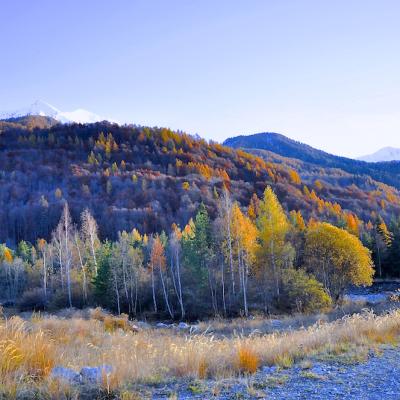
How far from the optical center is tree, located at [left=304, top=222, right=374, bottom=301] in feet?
111

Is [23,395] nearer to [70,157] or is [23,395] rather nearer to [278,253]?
[278,253]

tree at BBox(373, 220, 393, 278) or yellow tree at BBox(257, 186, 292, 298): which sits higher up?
yellow tree at BBox(257, 186, 292, 298)

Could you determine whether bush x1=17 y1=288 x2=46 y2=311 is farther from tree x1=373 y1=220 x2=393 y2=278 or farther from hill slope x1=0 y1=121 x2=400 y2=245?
hill slope x1=0 y1=121 x2=400 y2=245

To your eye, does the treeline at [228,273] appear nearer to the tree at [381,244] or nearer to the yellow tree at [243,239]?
the yellow tree at [243,239]

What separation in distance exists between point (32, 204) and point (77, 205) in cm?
1303

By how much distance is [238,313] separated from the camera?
1307 inches

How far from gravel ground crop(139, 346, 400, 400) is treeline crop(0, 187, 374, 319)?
2491 centimetres

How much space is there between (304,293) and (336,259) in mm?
5516

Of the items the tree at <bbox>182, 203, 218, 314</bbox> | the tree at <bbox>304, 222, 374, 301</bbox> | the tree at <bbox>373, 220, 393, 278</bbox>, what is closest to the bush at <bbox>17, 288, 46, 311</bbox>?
the tree at <bbox>182, 203, 218, 314</bbox>

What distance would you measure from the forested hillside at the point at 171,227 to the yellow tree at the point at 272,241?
0.31ft

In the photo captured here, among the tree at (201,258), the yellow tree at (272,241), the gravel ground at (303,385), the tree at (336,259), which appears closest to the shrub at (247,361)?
the gravel ground at (303,385)

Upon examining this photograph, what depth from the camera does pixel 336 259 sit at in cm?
3434

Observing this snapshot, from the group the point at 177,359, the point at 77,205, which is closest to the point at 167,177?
the point at 77,205

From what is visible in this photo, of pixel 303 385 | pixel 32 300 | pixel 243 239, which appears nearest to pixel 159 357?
pixel 303 385
